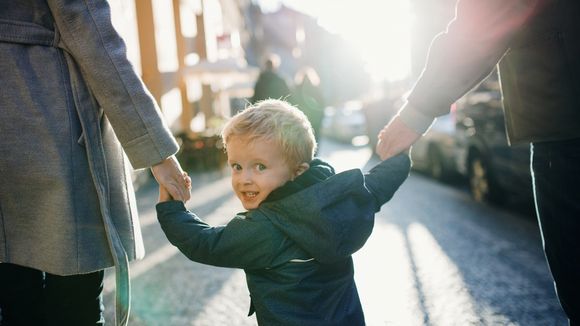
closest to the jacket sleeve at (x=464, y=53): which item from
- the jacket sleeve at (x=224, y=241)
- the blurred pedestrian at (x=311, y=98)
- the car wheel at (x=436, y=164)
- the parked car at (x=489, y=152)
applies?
the jacket sleeve at (x=224, y=241)

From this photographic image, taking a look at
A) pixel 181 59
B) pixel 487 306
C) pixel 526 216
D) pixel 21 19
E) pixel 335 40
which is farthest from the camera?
pixel 335 40

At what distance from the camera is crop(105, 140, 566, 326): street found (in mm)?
3520

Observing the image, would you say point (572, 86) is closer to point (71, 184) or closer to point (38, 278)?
point (71, 184)

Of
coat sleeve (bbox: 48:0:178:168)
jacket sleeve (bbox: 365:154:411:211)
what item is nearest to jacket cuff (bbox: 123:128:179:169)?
coat sleeve (bbox: 48:0:178:168)

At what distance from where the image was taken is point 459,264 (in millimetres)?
4566

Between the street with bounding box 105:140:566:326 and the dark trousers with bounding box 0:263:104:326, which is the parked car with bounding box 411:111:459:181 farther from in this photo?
Answer: the dark trousers with bounding box 0:263:104:326

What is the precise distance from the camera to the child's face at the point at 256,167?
1.88 meters

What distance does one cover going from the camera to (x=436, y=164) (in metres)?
9.91

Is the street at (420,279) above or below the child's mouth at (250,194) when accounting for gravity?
below

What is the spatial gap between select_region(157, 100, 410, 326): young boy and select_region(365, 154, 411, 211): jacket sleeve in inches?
3.4

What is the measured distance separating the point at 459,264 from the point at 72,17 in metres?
3.62

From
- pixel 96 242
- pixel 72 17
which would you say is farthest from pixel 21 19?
pixel 96 242

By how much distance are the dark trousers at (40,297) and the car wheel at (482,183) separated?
19.9 feet

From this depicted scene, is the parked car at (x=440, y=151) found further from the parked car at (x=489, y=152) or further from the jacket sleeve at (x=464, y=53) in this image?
the jacket sleeve at (x=464, y=53)
